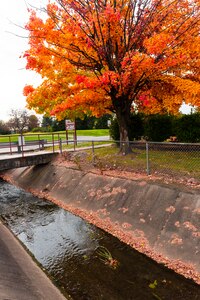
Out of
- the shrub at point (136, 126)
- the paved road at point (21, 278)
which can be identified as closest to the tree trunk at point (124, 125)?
the shrub at point (136, 126)

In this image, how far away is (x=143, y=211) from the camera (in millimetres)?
8414

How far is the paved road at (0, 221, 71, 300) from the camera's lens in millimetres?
4793

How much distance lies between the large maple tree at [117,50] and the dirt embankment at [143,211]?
4187 millimetres

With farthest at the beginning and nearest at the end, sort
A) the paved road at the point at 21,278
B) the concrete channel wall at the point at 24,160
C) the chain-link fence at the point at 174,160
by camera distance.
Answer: the concrete channel wall at the point at 24,160 < the chain-link fence at the point at 174,160 < the paved road at the point at 21,278

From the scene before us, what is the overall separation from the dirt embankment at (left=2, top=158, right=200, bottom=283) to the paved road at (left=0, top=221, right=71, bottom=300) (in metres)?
2.82

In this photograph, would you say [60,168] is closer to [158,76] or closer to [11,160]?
[11,160]

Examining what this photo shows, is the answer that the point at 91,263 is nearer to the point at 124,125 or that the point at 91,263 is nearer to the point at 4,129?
the point at 124,125

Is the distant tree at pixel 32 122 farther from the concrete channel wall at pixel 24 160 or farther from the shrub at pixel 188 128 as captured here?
the shrub at pixel 188 128

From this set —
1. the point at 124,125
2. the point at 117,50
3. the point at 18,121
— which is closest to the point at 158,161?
the point at 124,125

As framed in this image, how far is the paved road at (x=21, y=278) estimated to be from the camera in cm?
479

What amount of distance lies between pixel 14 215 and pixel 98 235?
14.9 feet

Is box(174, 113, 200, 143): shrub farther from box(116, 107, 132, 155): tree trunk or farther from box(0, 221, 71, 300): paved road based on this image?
box(0, 221, 71, 300): paved road

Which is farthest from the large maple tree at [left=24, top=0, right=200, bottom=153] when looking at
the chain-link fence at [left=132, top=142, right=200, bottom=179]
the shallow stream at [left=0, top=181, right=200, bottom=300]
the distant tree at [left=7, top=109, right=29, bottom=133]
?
the distant tree at [left=7, top=109, right=29, bottom=133]

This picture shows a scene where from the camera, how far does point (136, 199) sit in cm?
902
